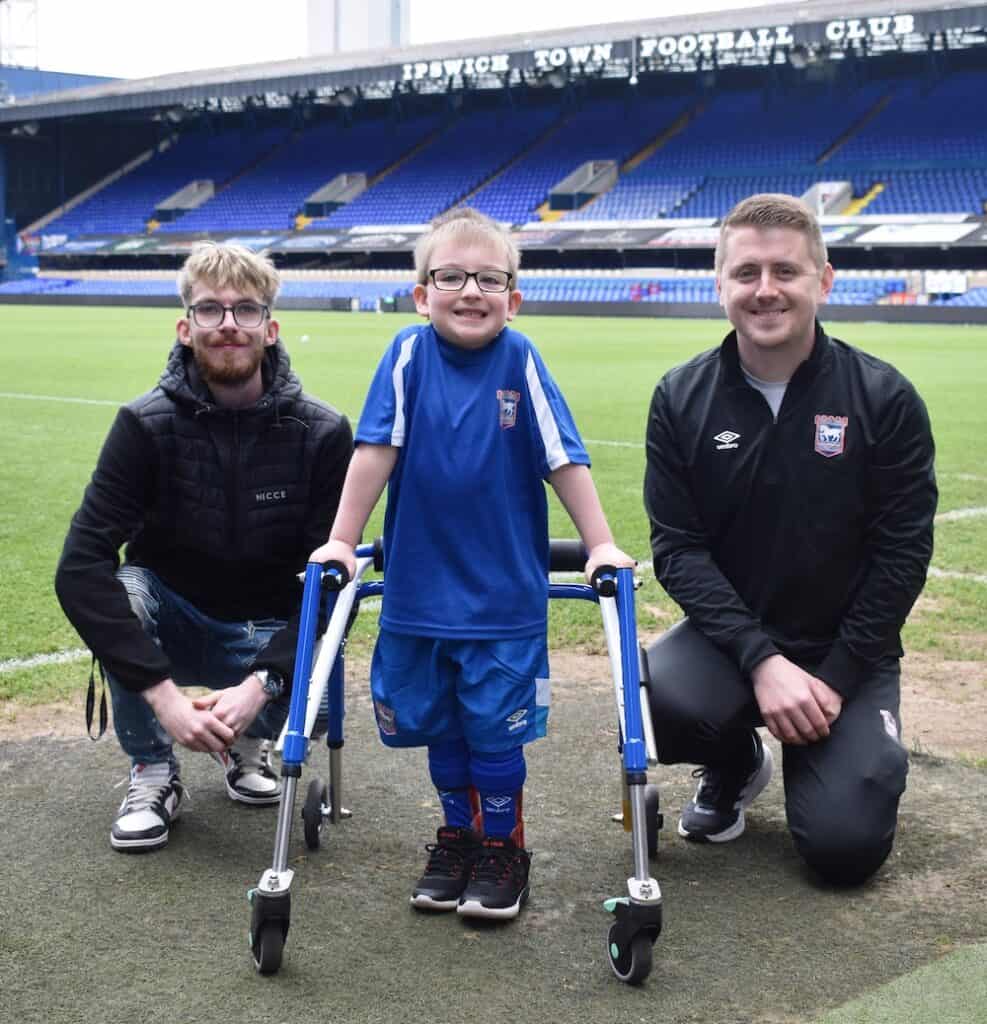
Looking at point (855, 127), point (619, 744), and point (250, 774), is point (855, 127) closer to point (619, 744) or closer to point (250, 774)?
point (250, 774)

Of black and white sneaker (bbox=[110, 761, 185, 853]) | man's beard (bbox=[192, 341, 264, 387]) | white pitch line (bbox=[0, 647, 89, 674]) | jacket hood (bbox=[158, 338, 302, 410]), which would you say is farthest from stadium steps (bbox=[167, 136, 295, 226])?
black and white sneaker (bbox=[110, 761, 185, 853])

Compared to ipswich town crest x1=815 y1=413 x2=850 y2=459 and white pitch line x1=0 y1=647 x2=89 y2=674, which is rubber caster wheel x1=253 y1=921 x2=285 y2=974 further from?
white pitch line x1=0 y1=647 x2=89 y2=674

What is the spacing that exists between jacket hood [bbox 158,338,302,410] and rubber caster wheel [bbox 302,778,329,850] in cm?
106

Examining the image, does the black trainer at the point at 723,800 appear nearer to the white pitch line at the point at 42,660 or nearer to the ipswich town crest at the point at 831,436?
the ipswich town crest at the point at 831,436

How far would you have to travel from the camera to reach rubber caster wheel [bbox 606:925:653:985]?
2.70m

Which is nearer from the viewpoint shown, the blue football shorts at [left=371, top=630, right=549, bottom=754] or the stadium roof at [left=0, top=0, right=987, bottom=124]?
the blue football shorts at [left=371, top=630, right=549, bottom=754]

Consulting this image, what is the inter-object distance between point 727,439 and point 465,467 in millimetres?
798

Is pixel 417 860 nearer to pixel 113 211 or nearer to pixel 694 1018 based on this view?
pixel 694 1018

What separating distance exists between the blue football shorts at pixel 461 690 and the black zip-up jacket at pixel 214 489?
393mm

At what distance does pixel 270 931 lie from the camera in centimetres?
271

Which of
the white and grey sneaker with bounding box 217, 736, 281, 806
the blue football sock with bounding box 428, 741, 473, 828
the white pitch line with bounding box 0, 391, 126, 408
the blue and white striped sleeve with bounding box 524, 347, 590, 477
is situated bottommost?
the white pitch line with bounding box 0, 391, 126, 408

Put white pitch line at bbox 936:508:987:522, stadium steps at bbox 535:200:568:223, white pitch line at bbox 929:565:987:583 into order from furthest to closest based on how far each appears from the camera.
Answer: stadium steps at bbox 535:200:568:223, white pitch line at bbox 936:508:987:522, white pitch line at bbox 929:565:987:583

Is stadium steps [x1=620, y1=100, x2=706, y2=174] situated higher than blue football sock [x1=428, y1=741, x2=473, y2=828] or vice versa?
stadium steps [x1=620, y1=100, x2=706, y2=174]

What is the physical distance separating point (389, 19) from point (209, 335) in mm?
152371
